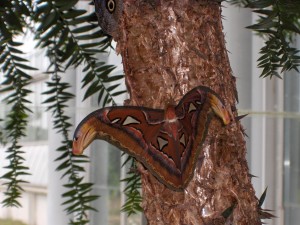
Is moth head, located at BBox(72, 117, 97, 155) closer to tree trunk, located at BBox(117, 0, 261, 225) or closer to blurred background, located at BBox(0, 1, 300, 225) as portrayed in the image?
tree trunk, located at BBox(117, 0, 261, 225)

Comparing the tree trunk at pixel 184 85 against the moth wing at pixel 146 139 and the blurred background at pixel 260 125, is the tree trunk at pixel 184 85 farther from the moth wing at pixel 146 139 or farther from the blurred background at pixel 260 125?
the blurred background at pixel 260 125

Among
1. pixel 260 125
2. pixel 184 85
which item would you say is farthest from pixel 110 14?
pixel 260 125

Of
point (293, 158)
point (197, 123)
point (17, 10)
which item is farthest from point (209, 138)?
point (293, 158)

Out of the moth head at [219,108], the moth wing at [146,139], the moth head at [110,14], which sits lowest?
the moth wing at [146,139]

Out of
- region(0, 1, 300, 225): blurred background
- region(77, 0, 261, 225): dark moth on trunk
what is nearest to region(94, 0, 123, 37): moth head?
region(77, 0, 261, 225): dark moth on trunk

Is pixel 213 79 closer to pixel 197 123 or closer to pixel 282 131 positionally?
pixel 197 123

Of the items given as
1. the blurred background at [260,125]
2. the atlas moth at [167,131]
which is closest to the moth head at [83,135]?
the atlas moth at [167,131]

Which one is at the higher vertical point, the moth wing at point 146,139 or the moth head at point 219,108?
the moth head at point 219,108

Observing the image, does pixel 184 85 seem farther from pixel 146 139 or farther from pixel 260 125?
pixel 260 125
